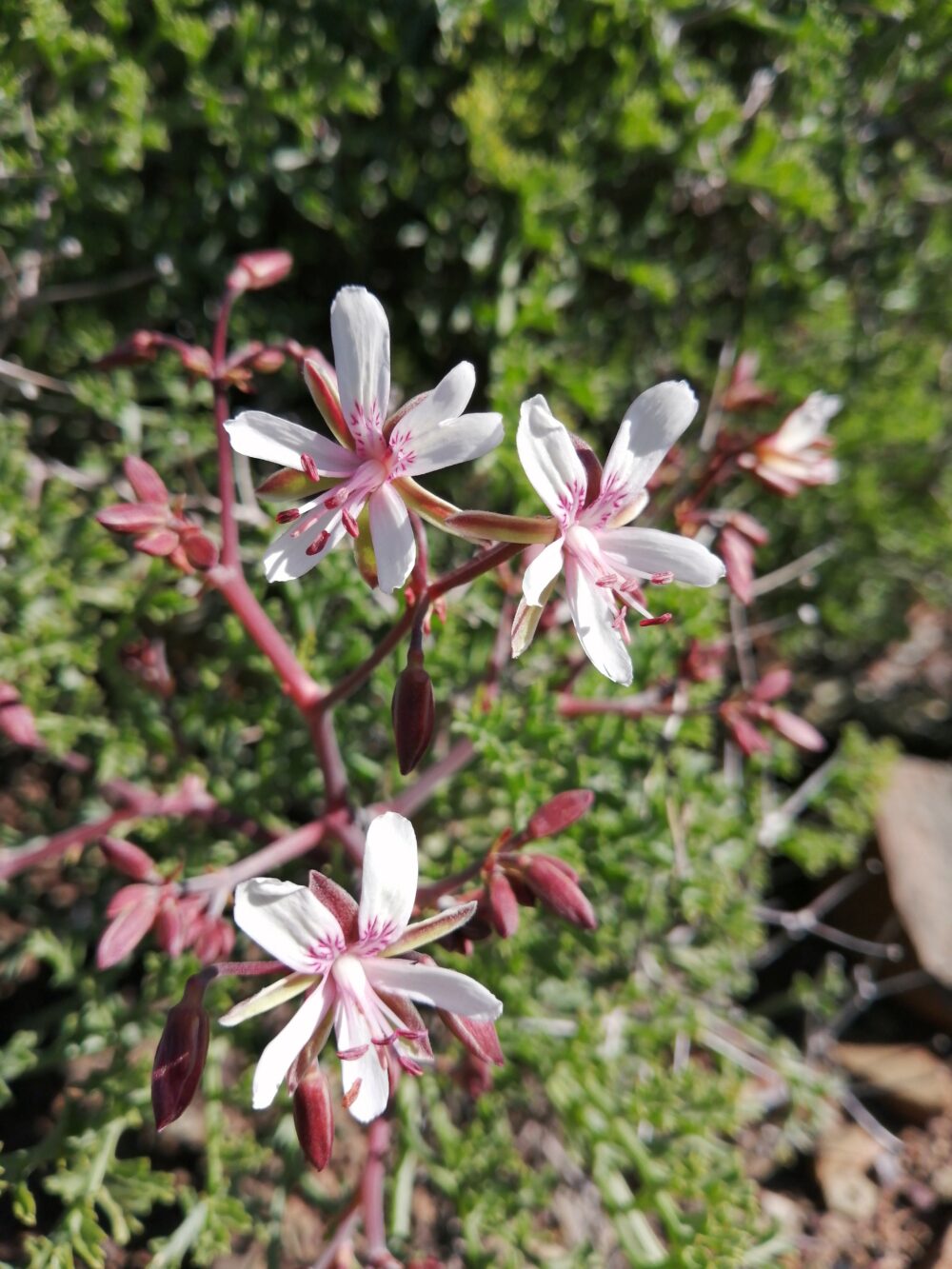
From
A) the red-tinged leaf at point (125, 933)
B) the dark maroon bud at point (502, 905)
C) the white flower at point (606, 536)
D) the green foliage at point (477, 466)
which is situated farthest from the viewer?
the green foliage at point (477, 466)

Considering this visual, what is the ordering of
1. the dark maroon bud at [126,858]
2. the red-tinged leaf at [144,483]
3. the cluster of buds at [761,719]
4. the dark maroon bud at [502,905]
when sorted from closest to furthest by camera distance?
the dark maroon bud at [502,905] < the red-tinged leaf at [144,483] < the dark maroon bud at [126,858] < the cluster of buds at [761,719]

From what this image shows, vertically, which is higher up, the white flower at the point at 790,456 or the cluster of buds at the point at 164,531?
the cluster of buds at the point at 164,531

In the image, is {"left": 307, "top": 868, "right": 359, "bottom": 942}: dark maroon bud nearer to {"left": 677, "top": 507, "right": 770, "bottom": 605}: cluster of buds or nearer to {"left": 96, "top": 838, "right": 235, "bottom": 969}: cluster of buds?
{"left": 96, "top": 838, "right": 235, "bottom": 969}: cluster of buds

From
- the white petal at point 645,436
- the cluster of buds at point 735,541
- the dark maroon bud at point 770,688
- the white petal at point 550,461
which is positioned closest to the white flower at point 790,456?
the cluster of buds at point 735,541

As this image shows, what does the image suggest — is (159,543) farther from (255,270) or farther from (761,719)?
(761,719)

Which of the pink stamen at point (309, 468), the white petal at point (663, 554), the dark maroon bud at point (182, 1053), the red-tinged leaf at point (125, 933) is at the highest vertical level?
the pink stamen at point (309, 468)

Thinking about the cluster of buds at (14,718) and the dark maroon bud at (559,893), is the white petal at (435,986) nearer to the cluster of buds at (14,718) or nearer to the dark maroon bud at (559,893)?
the dark maroon bud at (559,893)

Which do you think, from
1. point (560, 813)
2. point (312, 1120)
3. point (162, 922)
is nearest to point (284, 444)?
point (560, 813)
